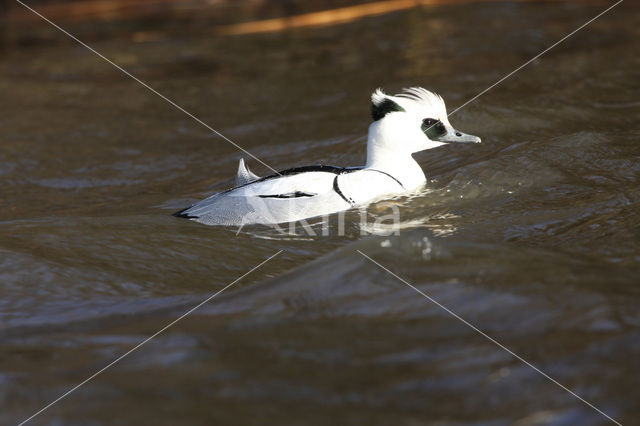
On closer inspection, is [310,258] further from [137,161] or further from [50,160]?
[50,160]

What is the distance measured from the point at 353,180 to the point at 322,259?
0.80m

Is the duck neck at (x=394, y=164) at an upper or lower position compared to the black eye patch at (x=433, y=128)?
lower

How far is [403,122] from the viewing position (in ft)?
16.8

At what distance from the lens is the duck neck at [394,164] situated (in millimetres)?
5109

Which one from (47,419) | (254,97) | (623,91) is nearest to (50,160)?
(254,97)

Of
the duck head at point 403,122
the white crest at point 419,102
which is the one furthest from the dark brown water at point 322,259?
the white crest at point 419,102

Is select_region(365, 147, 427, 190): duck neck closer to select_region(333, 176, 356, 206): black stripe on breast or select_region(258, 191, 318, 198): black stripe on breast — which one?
select_region(333, 176, 356, 206): black stripe on breast

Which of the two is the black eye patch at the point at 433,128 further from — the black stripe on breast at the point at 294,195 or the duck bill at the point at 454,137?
the black stripe on breast at the point at 294,195

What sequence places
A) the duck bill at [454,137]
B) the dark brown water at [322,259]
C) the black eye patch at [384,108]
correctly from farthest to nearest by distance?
the duck bill at [454,137]
the black eye patch at [384,108]
the dark brown water at [322,259]

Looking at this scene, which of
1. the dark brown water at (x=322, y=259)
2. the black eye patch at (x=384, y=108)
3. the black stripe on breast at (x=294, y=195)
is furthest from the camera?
the black eye patch at (x=384, y=108)

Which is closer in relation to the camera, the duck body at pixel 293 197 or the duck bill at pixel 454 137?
the duck body at pixel 293 197

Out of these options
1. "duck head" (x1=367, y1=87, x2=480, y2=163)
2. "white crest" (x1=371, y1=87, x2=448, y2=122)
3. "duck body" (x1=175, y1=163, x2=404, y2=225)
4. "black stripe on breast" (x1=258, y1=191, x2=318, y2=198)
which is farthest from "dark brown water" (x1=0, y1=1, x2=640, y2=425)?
"white crest" (x1=371, y1=87, x2=448, y2=122)

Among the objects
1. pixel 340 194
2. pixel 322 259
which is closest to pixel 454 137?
pixel 340 194

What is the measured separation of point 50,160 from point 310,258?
12.2 ft
